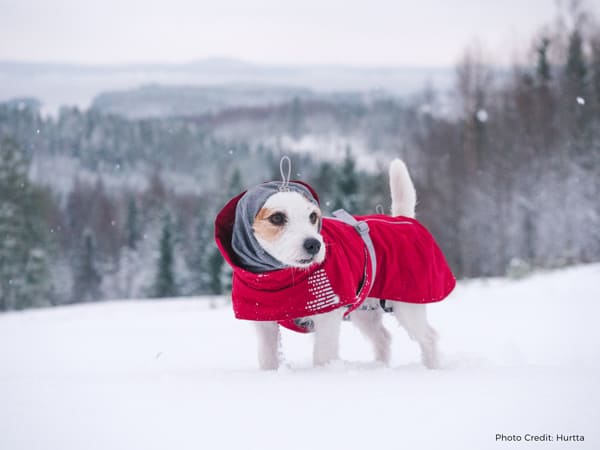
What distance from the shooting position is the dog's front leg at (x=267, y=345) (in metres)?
3.93

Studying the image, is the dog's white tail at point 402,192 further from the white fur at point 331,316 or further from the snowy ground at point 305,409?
the snowy ground at point 305,409

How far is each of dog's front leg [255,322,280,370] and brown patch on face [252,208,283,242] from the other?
2.28 ft

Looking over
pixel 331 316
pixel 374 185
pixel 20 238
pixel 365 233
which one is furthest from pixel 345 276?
pixel 374 185

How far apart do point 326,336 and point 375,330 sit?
143cm

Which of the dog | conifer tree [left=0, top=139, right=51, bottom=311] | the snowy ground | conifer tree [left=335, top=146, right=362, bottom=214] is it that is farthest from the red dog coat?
conifer tree [left=0, top=139, right=51, bottom=311]

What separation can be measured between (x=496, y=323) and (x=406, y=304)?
4.36m

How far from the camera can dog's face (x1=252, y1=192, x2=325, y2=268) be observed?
139 inches

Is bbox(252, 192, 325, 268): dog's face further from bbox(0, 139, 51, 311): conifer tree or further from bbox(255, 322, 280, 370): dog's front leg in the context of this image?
bbox(0, 139, 51, 311): conifer tree

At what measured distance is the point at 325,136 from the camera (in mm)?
52312

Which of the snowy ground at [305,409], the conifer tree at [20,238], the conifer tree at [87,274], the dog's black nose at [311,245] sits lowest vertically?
the conifer tree at [87,274]

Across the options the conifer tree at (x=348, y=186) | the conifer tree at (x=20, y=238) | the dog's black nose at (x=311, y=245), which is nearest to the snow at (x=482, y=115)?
the conifer tree at (x=348, y=186)

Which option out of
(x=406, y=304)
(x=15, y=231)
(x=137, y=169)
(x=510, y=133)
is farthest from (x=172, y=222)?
(x=406, y=304)

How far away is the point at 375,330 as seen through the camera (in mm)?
5070

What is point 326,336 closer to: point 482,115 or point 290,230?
point 290,230
